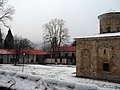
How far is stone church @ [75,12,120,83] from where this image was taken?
22266mm

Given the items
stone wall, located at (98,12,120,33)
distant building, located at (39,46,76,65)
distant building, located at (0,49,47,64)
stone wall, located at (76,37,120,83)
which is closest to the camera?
stone wall, located at (76,37,120,83)

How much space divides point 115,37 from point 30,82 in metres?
16.5

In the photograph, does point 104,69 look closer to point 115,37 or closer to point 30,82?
point 115,37

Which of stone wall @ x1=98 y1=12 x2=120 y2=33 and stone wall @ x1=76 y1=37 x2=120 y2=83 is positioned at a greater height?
stone wall @ x1=98 y1=12 x2=120 y2=33

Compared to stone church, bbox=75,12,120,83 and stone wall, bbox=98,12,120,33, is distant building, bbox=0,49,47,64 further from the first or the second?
stone wall, bbox=98,12,120,33

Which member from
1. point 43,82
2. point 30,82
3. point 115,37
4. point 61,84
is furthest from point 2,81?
point 115,37

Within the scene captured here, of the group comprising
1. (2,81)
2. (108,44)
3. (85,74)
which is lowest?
(85,74)

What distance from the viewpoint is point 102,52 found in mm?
23469

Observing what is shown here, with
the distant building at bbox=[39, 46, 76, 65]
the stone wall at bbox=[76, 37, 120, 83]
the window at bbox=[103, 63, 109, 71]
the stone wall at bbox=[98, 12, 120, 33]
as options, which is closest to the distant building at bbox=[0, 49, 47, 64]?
the distant building at bbox=[39, 46, 76, 65]

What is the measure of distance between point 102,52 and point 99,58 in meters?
0.80

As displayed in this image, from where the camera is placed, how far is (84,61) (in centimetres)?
2519

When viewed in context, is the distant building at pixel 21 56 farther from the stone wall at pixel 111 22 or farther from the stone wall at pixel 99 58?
the stone wall at pixel 111 22

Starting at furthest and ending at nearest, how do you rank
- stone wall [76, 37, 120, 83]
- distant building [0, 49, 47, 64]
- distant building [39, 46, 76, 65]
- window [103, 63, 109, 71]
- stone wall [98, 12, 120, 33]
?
distant building [39, 46, 76, 65]
distant building [0, 49, 47, 64]
stone wall [98, 12, 120, 33]
window [103, 63, 109, 71]
stone wall [76, 37, 120, 83]

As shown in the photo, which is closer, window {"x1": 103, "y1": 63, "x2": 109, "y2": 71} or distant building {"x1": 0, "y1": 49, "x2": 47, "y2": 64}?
window {"x1": 103, "y1": 63, "x2": 109, "y2": 71}
